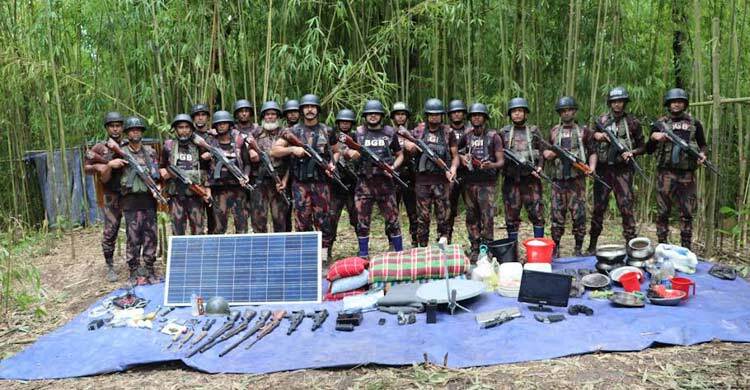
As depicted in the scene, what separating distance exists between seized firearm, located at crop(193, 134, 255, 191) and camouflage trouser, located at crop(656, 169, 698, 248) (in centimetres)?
425

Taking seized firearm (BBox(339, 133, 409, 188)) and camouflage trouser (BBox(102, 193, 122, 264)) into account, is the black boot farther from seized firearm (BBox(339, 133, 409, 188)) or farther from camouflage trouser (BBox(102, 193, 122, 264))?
camouflage trouser (BBox(102, 193, 122, 264))

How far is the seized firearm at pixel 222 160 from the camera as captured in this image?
5.61 meters

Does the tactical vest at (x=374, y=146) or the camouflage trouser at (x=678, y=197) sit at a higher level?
the tactical vest at (x=374, y=146)

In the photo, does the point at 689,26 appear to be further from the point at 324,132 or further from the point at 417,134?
the point at 324,132

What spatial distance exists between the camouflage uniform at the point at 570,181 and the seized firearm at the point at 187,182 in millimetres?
3616

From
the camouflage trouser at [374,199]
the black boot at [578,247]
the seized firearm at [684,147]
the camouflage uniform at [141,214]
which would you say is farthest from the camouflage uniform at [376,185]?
the seized firearm at [684,147]

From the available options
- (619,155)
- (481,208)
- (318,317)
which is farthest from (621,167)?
(318,317)

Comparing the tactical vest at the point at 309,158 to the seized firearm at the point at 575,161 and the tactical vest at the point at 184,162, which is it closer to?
the tactical vest at the point at 184,162

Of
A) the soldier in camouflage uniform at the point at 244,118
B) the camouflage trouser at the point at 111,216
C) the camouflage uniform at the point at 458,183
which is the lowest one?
the camouflage trouser at the point at 111,216

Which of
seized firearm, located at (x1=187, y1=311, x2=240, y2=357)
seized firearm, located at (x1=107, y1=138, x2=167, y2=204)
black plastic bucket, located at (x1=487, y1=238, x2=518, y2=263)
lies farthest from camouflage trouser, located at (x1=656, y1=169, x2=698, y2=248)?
seized firearm, located at (x1=107, y1=138, x2=167, y2=204)

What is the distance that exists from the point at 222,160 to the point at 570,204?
3631 mm

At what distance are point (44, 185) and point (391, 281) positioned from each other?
22.6 feet

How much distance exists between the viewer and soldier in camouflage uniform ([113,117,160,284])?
18.4 ft

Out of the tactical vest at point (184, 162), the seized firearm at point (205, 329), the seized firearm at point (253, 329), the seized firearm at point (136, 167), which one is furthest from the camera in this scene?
the tactical vest at point (184, 162)
